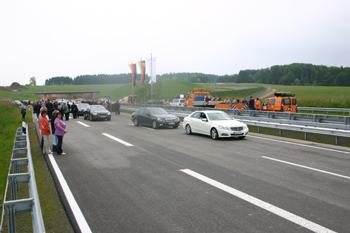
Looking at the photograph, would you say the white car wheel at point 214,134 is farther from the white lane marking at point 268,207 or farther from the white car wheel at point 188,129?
the white lane marking at point 268,207

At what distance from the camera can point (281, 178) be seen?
7125 mm

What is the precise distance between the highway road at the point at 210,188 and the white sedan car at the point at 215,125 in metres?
2.49

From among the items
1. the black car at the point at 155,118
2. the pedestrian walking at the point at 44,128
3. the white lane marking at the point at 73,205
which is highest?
the pedestrian walking at the point at 44,128

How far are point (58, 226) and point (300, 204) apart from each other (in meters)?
4.18

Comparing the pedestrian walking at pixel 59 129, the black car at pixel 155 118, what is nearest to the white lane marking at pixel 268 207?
the pedestrian walking at pixel 59 129

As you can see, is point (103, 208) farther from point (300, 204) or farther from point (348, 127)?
point (348, 127)

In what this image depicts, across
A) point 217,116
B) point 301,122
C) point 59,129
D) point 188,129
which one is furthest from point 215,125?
point 59,129

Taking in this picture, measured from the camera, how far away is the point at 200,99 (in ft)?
107

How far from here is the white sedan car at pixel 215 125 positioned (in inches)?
539

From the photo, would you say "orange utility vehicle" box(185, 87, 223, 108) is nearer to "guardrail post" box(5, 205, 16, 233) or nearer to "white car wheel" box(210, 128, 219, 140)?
"white car wheel" box(210, 128, 219, 140)

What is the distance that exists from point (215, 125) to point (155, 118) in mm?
6200

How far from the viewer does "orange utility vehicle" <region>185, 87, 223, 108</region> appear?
3023 cm

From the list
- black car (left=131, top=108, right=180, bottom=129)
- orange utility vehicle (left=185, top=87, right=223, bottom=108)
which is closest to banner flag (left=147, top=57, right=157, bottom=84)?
orange utility vehicle (left=185, top=87, right=223, bottom=108)

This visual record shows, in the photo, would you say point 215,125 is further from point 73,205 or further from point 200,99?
point 200,99
